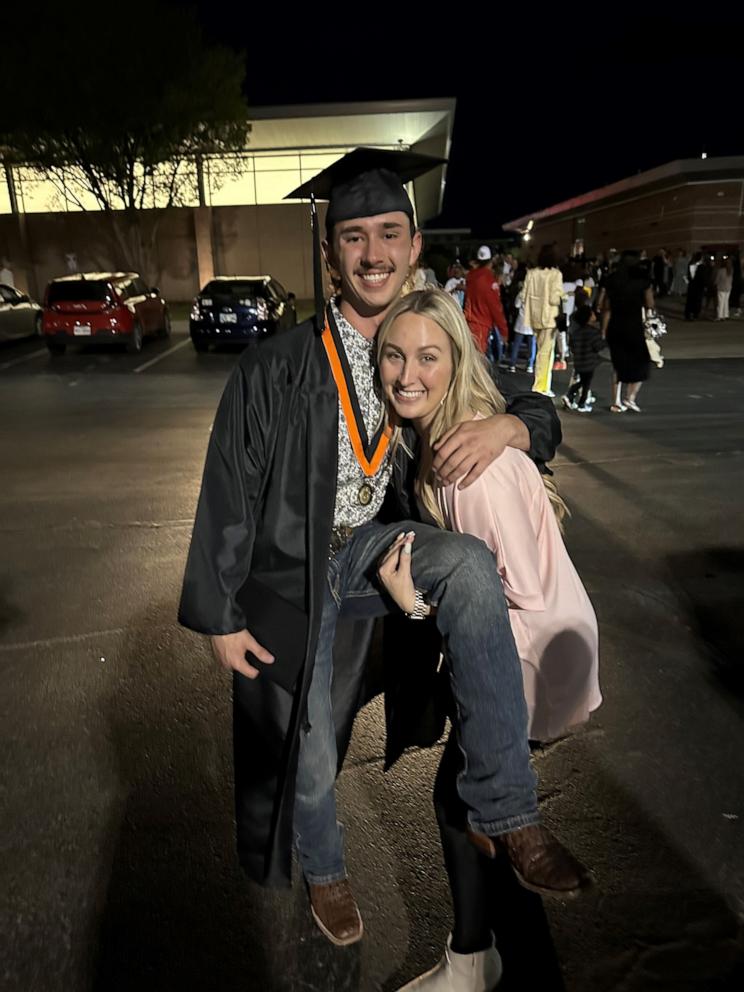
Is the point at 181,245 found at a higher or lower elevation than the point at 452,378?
higher

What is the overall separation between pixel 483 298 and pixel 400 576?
33.3 ft

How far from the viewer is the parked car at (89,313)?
1571 centimetres

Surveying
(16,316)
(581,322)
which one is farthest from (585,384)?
(16,316)

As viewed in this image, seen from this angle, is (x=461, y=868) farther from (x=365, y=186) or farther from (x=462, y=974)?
(x=365, y=186)

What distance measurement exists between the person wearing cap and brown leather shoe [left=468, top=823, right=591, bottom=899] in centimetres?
983

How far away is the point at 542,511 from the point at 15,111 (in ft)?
89.3

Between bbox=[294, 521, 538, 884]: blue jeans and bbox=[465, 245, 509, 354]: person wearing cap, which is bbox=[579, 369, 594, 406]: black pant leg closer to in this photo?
bbox=[465, 245, 509, 354]: person wearing cap

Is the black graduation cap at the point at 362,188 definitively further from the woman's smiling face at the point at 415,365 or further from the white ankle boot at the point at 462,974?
the white ankle boot at the point at 462,974

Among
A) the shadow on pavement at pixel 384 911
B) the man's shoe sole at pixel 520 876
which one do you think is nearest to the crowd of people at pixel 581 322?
the shadow on pavement at pixel 384 911

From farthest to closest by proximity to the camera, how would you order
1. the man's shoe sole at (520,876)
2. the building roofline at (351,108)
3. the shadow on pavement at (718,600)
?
the building roofline at (351,108), the shadow on pavement at (718,600), the man's shoe sole at (520,876)

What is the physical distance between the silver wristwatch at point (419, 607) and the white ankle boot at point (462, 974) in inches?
35.5

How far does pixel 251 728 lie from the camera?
212 centimetres

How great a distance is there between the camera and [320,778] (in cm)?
205

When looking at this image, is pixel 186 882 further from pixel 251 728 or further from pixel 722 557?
pixel 722 557
